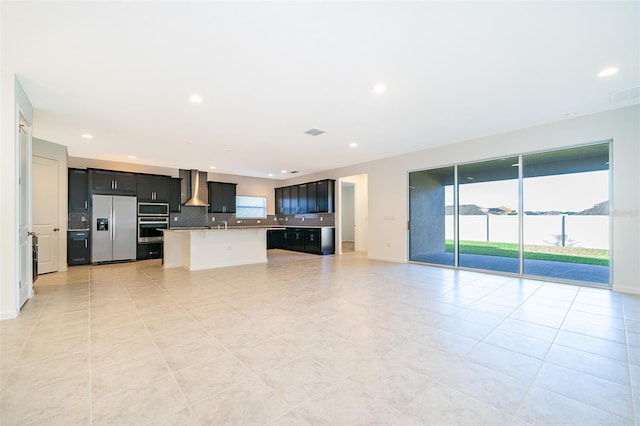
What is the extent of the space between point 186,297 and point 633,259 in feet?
21.5

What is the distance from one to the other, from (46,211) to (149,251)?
8.25 feet

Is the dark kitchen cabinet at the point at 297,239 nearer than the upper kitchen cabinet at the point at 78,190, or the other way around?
the upper kitchen cabinet at the point at 78,190

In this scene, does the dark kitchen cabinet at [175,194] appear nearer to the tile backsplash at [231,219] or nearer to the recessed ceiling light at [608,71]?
the tile backsplash at [231,219]

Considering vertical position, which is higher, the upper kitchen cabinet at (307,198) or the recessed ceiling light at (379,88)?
the recessed ceiling light at (379,88)

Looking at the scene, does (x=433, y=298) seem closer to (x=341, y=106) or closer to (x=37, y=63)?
(x=341, y=106)

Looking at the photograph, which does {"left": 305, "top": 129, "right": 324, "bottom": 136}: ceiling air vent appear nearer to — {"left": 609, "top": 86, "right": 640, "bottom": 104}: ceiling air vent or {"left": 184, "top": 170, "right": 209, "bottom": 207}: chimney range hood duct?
{"left": 609, "top": 86, "right": 640, "bottom": 104}: ceiling air vent

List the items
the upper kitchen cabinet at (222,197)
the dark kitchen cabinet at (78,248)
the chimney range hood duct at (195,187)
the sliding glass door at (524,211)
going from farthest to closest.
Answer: the upper kitchen cabinet at (222,197) < the chimney range hood duct at (195,187) < the dark kitchen cabinet at (78,248) < the sliding glass door at (524,211)

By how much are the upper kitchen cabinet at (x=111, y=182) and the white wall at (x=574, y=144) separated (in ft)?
22.8

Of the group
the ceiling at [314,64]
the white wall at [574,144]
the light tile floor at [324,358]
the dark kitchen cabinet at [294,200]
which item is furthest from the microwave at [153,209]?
the white wall at [574,144]

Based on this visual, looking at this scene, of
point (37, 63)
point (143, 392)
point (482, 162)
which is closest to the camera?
point (143, 392)

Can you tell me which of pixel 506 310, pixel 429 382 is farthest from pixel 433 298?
pixel 429 382

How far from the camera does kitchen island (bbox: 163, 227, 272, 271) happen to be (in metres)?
6.11

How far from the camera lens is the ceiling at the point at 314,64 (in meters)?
2.15

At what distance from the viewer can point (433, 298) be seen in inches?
149
